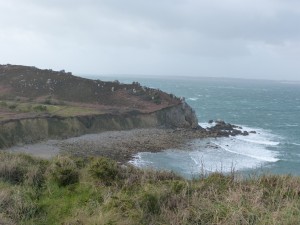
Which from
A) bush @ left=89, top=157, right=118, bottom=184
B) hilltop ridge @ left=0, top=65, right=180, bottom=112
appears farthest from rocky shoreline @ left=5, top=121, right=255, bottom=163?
bush @ left=89, top=157, right=118, bottom=184

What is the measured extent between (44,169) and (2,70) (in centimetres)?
6447

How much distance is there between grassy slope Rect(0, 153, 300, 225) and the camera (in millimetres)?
9070

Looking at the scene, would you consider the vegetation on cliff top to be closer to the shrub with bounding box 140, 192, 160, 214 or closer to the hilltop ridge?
the hilltop ridge

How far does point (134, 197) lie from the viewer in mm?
10336

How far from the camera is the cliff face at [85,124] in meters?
42.1

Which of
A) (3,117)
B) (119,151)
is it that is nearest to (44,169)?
(119,151)

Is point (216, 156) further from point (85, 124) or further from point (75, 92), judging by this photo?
point (75, 92)

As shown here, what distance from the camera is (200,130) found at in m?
54.6

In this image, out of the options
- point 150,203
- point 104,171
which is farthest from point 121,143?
point 150,203

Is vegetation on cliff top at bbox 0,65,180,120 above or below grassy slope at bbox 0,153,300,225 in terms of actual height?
below

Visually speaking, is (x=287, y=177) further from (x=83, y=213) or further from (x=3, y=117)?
(x=3, y=117)

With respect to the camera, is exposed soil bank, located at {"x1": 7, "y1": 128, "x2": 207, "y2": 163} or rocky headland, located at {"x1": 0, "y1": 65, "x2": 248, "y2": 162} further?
rocky headland, located at {"x1": 0, "y1": 65, "x2": 248, "y2": 162}

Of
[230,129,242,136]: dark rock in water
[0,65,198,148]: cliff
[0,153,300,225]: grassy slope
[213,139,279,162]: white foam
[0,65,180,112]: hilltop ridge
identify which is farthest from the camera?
[0,65,180,112]: hilltop ridge

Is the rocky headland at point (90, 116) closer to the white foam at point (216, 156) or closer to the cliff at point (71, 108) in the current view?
the cliff at point (71, 108)
